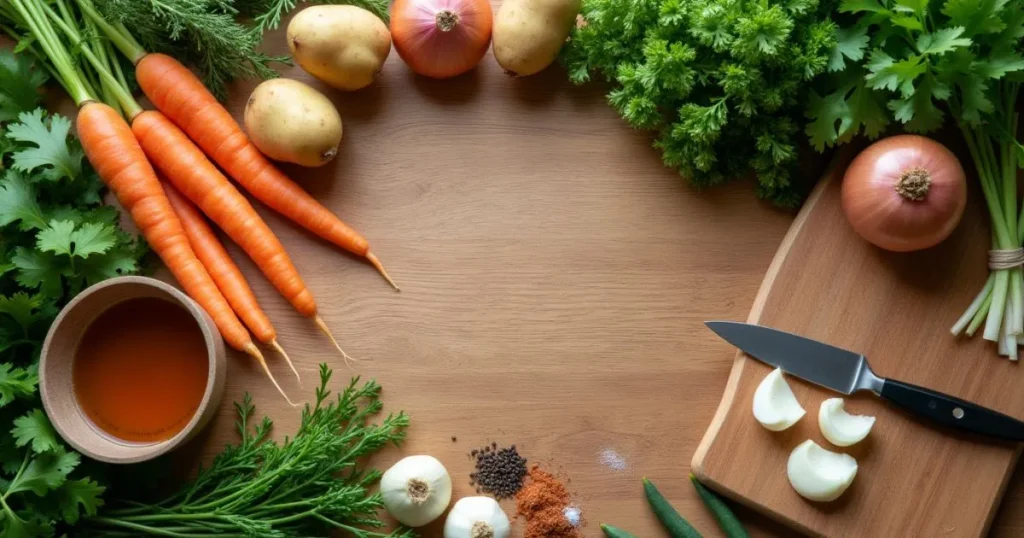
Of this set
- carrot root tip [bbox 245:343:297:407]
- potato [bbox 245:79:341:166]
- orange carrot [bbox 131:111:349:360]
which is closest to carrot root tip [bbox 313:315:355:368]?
orange carrot [bbox 131:111:349:360]

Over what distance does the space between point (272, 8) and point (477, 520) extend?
3.00ft

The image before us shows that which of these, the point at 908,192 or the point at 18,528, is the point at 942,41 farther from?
the point at 18,528

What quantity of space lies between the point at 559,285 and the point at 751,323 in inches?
12.9

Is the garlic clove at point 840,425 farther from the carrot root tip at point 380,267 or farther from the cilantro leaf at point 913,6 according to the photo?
the carrot root tip at point 380,267

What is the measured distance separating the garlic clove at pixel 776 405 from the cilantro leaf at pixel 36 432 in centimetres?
108

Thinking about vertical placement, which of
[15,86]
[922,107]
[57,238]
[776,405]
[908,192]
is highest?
[922,107]

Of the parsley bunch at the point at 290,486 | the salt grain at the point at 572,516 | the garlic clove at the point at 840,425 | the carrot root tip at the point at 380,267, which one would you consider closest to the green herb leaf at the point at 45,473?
the parsley bunch at the point at 290,486

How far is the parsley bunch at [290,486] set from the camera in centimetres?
130

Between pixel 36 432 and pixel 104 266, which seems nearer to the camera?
pixel 36 432

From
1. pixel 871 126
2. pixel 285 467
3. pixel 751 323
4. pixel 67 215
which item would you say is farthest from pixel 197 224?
pixel 871 126

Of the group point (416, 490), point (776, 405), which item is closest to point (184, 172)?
point (416, 490)

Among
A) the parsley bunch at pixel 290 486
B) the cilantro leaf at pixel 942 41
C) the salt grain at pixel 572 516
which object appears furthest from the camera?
the salt grain at pixel 572 516

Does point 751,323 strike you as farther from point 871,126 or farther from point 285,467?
point 285,467

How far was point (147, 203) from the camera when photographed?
138 cm
